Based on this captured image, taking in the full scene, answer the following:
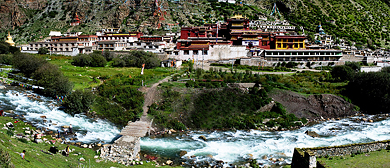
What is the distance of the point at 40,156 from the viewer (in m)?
18.2

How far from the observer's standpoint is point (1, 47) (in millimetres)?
61906

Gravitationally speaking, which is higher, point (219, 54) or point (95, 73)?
point (219, 54)

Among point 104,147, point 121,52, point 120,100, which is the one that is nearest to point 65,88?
point 120,100

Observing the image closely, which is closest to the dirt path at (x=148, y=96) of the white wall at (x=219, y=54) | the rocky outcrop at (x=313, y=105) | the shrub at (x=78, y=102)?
the shrub at (x=78, y=102)

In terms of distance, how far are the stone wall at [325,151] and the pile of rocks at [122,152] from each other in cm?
1213

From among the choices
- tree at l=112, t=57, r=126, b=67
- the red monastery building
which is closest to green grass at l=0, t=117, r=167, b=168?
tree at l=112, t=57, r=126, b=67

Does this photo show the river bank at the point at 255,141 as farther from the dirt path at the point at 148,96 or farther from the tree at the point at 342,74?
the tree at the point at 342,74

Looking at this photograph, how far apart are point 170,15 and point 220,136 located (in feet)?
280

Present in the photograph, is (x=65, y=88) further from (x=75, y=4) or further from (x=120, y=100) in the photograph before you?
(x=75, y=4)

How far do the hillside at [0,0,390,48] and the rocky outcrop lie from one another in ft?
200

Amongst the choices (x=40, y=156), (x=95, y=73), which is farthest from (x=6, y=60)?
(x=40, y=156)

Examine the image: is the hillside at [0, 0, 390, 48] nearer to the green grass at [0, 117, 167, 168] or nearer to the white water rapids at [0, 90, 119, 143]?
the white water rapids at [0, 90, 119, 143]

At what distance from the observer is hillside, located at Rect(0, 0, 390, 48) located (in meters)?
103

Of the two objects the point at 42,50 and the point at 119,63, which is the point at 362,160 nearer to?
the point at 119,63
